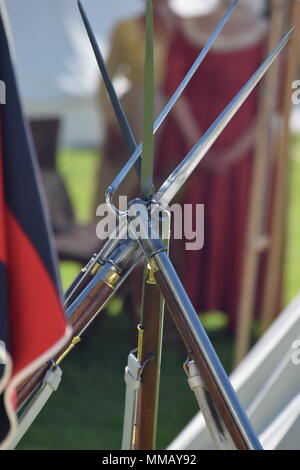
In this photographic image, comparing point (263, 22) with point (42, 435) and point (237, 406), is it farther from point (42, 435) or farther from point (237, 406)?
point (237, 406)

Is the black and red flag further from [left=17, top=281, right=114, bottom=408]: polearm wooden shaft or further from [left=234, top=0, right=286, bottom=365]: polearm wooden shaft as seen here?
[left=234, top=0, right=286, bottom=365]: polearm wooden shaft

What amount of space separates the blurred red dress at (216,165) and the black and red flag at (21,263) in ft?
6.48

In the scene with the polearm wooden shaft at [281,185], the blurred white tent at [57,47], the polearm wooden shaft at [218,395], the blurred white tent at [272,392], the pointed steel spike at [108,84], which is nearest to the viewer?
the polearm wooden shaft at [218,395]

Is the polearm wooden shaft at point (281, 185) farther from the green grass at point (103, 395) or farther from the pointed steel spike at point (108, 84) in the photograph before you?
the pointed steel spike at point (108, 84)

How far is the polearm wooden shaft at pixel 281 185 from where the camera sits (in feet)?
6.94

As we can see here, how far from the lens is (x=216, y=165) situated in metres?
2.81

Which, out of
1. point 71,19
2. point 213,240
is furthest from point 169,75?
point 71,19

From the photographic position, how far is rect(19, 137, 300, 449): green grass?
214 cm

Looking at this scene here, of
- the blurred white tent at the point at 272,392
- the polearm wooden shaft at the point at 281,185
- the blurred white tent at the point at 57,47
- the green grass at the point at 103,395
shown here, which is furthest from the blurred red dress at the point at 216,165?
the blurred white tent at the point at 57,47

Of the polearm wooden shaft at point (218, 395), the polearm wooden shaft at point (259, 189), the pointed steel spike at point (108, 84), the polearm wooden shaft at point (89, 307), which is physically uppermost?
the polearm wooden shaft at point (259, 189)

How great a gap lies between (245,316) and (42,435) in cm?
Result: 65

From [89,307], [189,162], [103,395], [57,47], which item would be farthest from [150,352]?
[57,47]

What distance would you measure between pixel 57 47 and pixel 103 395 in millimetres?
4296

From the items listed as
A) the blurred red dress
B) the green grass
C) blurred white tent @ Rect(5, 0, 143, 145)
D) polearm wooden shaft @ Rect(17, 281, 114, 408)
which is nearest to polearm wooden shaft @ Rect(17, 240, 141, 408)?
polearm wooden shaft @ Rect(17, 281, 114, 408)
